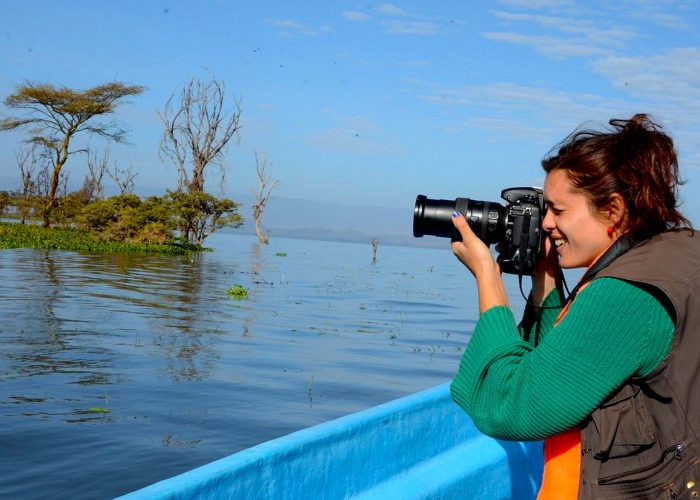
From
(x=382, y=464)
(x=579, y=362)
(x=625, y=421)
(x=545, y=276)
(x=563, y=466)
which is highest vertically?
(x=545, y=276)

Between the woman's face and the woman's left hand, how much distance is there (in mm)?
143

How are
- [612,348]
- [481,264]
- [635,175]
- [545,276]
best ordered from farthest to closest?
[545,276] < [481,264] < [635,175] < [612,348]

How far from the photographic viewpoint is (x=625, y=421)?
4.27ft

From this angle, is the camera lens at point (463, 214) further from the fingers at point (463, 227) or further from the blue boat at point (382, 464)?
the blue boat at point (382, 464)

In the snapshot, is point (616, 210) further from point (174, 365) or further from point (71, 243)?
point (71, 243)

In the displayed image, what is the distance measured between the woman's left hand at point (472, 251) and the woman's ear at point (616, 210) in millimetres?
232

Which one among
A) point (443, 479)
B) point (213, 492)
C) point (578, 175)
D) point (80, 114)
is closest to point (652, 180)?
point (578, 175)

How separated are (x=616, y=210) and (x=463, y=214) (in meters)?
0.37

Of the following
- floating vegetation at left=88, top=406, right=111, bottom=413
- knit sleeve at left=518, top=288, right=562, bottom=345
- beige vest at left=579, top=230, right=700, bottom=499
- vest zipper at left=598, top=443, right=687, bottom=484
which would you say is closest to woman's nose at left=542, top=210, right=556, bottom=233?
beige vest at left=579, top=230, right=700, bottom=499

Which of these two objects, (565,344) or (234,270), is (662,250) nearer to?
(565,344)

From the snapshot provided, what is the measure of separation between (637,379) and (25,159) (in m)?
41.3

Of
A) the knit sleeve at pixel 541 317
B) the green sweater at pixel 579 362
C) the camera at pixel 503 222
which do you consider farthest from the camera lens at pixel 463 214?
the green sweater at pixel 579 362

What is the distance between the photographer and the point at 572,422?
1296mm

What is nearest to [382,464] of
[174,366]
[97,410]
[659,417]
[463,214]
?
[463,214]
